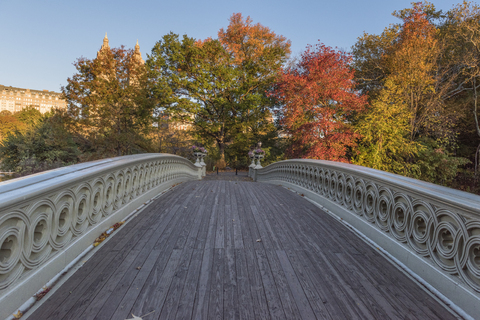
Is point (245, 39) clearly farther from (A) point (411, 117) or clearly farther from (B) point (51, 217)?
(B) point (51, 217)

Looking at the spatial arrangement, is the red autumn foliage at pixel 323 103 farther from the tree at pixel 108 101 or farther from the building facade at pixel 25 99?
the building facade at pixel 25 99

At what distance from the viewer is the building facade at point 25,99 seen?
119 metres

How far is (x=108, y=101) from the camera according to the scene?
14.7 m

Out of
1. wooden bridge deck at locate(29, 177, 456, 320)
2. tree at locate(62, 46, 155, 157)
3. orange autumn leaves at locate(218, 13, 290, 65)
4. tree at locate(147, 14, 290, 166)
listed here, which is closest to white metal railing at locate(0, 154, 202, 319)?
wooden bridge deck at locate(29, 177, 456, 320)

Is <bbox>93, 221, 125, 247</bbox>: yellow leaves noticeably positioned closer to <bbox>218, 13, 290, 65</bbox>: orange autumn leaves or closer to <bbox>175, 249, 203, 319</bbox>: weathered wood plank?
<bbox>175, 249, 203, 319</bbox>: weathered wood plank

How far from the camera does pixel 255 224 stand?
12.5 ft

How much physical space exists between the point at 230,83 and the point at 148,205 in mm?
16277

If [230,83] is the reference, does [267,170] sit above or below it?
below

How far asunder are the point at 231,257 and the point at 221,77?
18793 millimetres

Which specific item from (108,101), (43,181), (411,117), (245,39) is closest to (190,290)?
(43,181)

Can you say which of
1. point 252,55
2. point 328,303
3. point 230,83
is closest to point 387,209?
point 328,303

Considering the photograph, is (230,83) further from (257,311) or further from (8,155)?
(257,311)

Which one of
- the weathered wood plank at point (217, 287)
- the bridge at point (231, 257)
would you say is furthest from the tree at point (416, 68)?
the weathered wood plank at point (217, 287)

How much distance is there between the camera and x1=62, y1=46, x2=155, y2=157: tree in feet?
47.9
